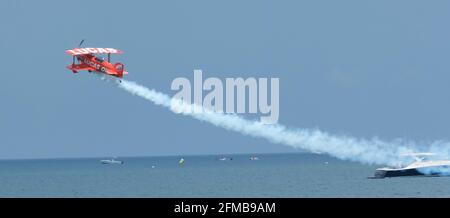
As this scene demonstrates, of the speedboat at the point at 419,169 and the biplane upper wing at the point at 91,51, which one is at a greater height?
the biplane upper wing at the point at 91,51

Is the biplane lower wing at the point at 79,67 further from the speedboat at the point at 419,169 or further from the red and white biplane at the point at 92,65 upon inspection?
the speedboat at the point at 419,169

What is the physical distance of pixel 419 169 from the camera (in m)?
165

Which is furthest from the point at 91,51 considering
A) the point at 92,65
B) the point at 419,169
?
the point at 419,169

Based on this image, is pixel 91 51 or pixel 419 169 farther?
pixel 419 169

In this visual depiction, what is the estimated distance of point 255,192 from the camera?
146500mm

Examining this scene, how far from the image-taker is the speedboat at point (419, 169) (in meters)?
164

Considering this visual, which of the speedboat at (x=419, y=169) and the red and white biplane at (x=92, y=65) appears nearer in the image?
the red and white biplane at (x=92, y=65)

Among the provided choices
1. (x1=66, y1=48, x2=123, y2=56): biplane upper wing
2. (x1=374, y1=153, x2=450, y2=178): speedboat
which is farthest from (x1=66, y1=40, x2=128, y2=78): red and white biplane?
(x1=374, y1=153, x2=450, y2=178): speedboat

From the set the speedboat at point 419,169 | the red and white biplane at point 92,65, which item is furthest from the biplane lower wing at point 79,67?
the speedboat at point 419,169

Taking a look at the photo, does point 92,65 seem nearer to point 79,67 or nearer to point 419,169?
point 79,67

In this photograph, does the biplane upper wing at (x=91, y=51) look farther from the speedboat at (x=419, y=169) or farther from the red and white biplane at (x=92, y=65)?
the speedboat at (x=419, y=169)
